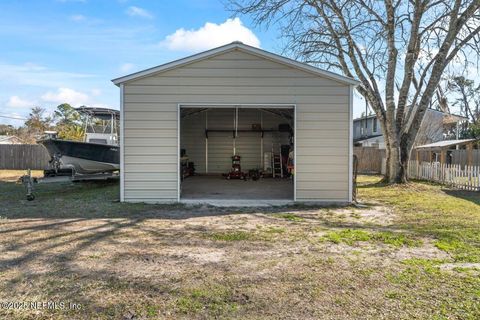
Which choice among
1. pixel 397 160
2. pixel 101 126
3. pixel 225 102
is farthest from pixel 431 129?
pixel 225 102

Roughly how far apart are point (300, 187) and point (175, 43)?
24.6 ft

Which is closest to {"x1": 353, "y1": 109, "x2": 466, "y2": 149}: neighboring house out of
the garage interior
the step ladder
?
the garage interior

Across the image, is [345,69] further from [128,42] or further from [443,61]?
[128,42]

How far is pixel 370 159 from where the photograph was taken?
787 inches

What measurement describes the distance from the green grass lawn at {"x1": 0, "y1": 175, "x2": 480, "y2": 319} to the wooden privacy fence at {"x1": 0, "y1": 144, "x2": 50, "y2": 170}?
14527mm

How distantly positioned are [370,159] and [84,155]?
14473mm

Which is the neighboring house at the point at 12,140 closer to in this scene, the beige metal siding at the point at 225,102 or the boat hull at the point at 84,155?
the boat hull at the point at 84,155

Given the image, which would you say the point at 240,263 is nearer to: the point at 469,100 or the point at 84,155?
the point at 84,155

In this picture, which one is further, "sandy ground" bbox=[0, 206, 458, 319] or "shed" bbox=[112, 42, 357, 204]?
"shed" bbox=[112, 42, 357, 204]

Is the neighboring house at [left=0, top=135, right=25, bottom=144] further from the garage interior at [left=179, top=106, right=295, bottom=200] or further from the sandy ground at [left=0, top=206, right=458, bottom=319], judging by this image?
the sandy ground at [left=0, top=206, right=458, bottom=319]

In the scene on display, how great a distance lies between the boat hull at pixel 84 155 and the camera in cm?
1077

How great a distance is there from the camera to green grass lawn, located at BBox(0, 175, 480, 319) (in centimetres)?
287

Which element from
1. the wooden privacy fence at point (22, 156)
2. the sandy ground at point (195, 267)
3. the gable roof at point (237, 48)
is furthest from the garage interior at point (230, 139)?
the wooden privacy fence at point (22, 156)

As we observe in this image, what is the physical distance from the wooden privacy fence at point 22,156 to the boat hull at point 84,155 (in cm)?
1020
